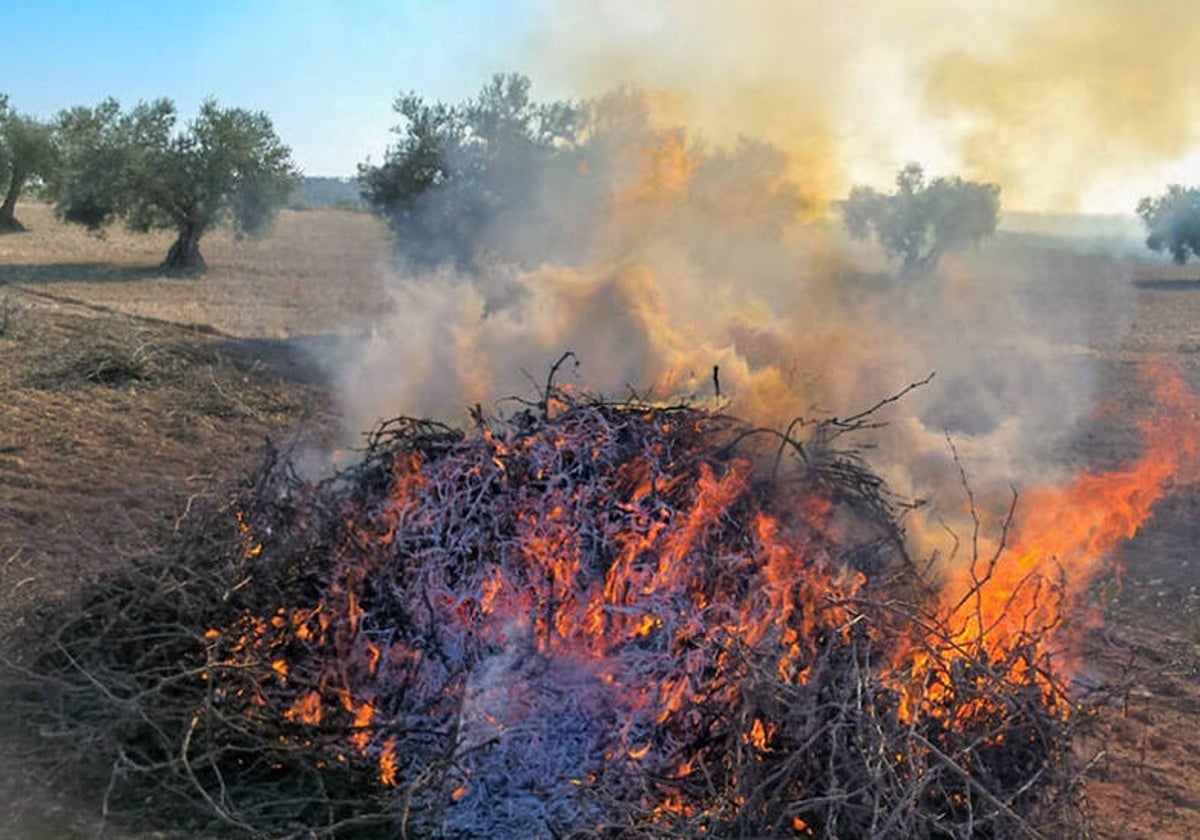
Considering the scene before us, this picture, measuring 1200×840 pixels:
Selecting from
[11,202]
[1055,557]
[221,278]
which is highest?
[11,202]

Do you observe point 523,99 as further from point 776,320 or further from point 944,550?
point 944,550

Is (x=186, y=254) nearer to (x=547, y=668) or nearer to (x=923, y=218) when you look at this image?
(x=923, y=218)

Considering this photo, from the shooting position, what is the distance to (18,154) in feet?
112

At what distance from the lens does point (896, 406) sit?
32.6 ft

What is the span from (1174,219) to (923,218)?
15.1 metres

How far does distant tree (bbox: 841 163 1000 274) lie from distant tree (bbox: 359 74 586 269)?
698cm

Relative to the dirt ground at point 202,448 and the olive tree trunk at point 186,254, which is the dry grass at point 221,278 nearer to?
the dirt ground at point 202,448

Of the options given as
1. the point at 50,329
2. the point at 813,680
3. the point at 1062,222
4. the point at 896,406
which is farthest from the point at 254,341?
the point at 813,680

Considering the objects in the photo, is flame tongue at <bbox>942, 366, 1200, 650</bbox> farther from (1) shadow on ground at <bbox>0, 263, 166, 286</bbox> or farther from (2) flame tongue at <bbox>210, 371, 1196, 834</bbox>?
(1) shadow on ground at <bbox>0, 263, 166, 286</bbox>

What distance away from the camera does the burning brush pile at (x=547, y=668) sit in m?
3.62

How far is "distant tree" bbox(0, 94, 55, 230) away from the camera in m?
34.1

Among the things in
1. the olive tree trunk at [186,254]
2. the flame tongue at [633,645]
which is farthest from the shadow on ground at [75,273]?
the flame tongue at [633,645]

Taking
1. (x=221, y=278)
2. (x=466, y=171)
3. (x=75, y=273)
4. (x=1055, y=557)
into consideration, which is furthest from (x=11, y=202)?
(x=1055, y=557)

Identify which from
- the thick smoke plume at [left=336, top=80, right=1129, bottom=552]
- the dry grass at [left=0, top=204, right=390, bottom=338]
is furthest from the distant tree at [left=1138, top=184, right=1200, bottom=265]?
the dry grass at [left=0, top=204, right=390, bottom=338]
